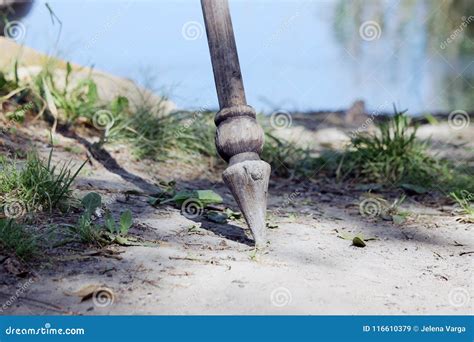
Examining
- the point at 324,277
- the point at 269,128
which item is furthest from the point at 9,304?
the point at 269,128

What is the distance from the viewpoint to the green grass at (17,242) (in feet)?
7.27

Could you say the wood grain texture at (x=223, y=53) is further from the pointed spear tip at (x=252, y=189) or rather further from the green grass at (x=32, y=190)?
the green grass at (x=32, y=190)

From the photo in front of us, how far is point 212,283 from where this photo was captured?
2.13m

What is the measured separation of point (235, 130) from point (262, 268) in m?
0.52

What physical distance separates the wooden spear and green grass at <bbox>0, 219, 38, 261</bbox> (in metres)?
0.70

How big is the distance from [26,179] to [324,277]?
47.3 inches

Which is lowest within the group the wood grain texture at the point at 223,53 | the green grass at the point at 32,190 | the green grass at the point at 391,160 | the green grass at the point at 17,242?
the green grass at the point at 391,160

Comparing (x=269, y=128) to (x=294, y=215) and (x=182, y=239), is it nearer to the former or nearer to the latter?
(x=294, y=215)

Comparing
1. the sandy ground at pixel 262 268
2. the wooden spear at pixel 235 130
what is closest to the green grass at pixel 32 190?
the sandy ground at pixel 262 268

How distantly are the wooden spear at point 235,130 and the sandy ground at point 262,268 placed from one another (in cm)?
17

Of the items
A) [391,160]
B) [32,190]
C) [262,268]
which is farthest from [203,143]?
[262,268]

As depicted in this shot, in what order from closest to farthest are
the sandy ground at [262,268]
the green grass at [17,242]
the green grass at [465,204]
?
the sandy ground at [262,268] < the green grass at [17,242] < the green grass at [465,204]

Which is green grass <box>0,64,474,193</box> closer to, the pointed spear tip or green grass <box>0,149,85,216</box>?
green grass <box>0,149,85,216</box>

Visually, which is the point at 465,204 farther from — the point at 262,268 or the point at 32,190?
the point at 32,190
